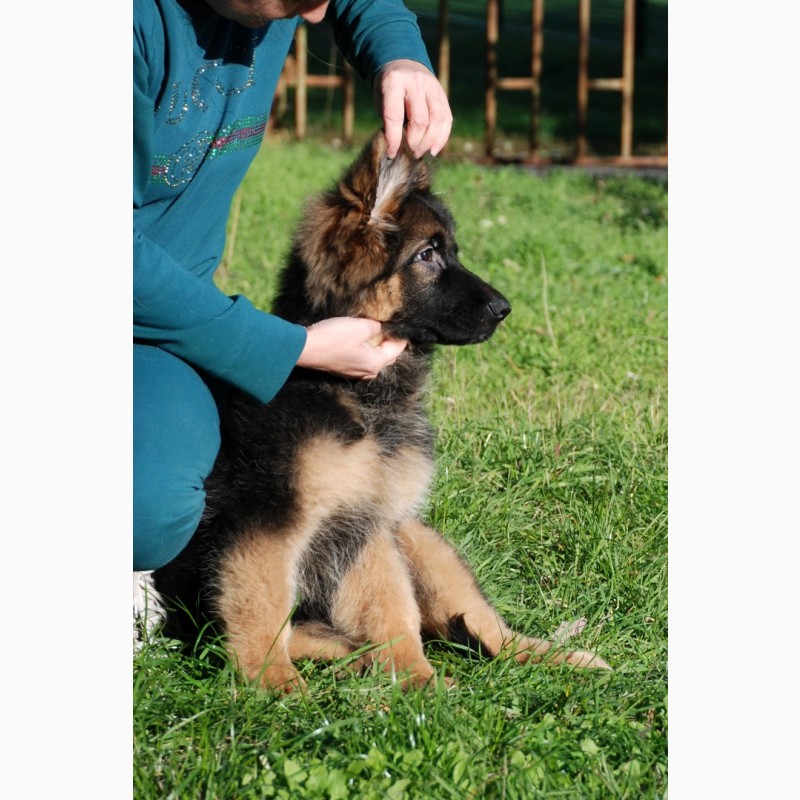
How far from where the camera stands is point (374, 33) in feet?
9.73

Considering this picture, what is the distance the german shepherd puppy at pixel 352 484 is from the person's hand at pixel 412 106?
0.06 meters

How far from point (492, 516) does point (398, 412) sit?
62cm

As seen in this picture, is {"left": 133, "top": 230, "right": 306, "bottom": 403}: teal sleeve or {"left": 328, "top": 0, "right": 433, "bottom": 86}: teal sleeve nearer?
{"left": 133, "top": 230, "right": 306, "bottom": 403}: teal sleeve

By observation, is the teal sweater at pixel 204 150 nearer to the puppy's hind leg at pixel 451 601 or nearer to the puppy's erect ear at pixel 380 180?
the puppy's erect ear at pixel 380 180

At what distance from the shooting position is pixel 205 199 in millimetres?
2939

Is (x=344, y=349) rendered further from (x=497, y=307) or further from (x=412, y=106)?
(x=412, y=106)

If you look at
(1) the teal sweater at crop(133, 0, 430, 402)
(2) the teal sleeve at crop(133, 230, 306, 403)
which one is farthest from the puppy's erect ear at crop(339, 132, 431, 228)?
(2) the teal sleeve at crop(133, 230, 306, 403)

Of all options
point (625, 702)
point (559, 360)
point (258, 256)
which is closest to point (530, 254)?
point (258, 256)

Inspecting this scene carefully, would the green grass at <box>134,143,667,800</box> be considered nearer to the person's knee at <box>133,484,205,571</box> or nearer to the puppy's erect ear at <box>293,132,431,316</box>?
the person's knee at <box>133,484,205,571</box>

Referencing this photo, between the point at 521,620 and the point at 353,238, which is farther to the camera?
the point at 521,620

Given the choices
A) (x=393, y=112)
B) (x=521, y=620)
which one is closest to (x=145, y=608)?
(x=521, y=620)

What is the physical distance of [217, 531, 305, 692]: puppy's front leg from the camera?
8.88 ft

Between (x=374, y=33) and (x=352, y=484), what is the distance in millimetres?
1244
